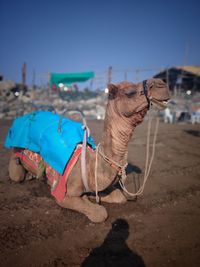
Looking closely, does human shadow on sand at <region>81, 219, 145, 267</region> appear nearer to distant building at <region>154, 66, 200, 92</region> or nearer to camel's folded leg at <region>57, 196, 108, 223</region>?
camel's folded leg at <region>57, 196, 108, 223</region>

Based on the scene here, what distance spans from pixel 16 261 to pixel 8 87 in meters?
27.2

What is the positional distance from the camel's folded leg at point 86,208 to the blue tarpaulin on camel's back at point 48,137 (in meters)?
0.46

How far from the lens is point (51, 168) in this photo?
3.79 meters

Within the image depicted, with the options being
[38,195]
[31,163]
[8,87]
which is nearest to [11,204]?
[38,195]

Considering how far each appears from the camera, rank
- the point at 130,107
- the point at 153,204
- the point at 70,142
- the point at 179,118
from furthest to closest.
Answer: the point at 179,118 < the point at 153,204 < the point at 70,142 < the point at 130,107

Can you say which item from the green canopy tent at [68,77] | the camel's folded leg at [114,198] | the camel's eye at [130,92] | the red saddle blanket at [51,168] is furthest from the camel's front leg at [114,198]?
the green canopy tent at [68,77]

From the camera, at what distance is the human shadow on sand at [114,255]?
2.39m

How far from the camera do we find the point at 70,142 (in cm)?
352

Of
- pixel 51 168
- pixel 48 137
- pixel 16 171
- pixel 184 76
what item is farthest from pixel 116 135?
pixel 184 76

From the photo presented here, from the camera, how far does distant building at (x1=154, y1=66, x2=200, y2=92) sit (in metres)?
19.1

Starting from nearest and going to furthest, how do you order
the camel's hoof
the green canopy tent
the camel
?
1. the camel
2. the camel's hoof
3. the green canopy tent

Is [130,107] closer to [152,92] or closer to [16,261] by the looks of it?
[152,92]

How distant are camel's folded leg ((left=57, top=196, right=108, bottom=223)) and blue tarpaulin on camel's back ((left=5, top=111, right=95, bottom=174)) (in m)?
0.46

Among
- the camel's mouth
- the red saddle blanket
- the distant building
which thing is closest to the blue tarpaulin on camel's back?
the red saddle blanket
